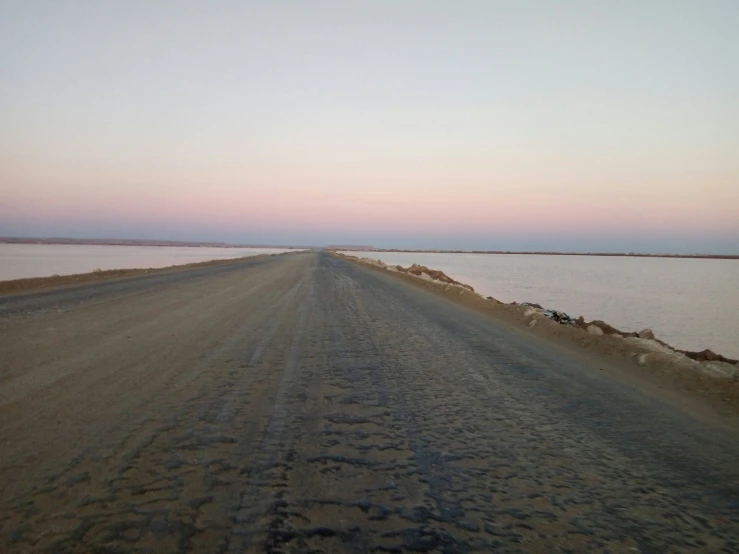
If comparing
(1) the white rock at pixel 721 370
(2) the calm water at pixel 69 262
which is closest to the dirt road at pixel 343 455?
(1) the white rock at pixel 721 370

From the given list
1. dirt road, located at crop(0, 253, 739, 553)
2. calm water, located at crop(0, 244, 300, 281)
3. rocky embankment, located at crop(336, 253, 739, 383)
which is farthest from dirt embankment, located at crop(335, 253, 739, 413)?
calm water, located at crop(0, 244, 300, 281)

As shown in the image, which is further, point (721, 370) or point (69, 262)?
point (69, 262)

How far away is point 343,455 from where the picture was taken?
390 cm

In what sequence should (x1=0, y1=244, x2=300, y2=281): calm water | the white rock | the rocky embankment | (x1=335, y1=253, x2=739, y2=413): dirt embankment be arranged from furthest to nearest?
(x1=0, y1=244, x2=300, y2=281): calm water → the rocky embankment → the white rock → (x1=335, y1=253, x2=739, y2=413): dirt embankment

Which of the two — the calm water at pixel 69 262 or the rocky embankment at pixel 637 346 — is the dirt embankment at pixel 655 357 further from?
the calm water at pixel 69 262

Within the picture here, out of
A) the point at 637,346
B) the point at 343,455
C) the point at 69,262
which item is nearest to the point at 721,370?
the point at 637,346

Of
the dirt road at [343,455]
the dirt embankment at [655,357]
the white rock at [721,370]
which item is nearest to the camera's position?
the dirt road at [343,455]

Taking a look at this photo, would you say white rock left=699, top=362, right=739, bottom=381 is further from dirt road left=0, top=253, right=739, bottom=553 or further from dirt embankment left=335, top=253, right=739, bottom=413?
dirt road left=0, top=253, right=739, bottom=553

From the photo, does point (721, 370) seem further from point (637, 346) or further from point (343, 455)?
point (343, 455)

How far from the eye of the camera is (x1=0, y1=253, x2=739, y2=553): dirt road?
279 cm

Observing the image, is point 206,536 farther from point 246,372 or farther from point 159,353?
point 159,353

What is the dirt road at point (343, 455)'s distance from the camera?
2.79 m

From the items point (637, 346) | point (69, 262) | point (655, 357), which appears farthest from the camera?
point (69, 262)

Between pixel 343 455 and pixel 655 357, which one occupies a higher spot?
pixel 343 455
